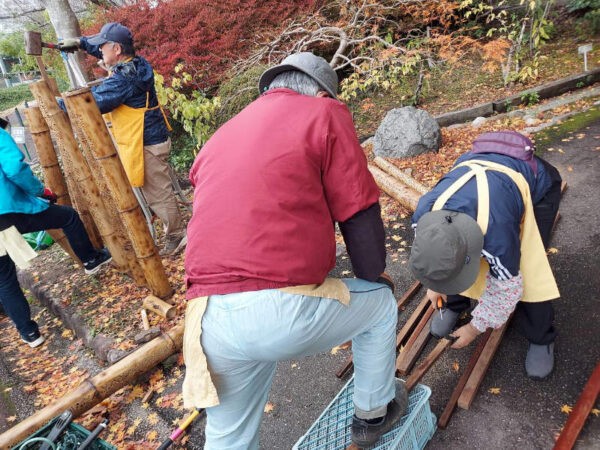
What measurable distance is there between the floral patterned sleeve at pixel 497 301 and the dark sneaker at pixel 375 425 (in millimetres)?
726

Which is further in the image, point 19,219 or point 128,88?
point 128,88

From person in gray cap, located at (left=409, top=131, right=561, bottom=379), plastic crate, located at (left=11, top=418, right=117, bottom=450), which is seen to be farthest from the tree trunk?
person in gray cap, located at (left=409, top=131, right=561, bottom=379)

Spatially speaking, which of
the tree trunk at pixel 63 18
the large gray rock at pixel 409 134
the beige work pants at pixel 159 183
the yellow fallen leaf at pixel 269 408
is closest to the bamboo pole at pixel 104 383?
the yellow fallen leaf at pixel 269 408

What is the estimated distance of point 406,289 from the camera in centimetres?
370

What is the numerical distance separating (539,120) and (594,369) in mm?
4629

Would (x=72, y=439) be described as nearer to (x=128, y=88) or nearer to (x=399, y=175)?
(x=128, y=88)

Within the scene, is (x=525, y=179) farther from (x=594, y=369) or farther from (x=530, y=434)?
(x=530, y=434)

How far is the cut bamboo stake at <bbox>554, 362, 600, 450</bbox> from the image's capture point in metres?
2.10

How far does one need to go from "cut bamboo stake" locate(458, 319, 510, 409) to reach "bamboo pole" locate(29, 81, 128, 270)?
369 centimetres

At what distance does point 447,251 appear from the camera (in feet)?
6.28

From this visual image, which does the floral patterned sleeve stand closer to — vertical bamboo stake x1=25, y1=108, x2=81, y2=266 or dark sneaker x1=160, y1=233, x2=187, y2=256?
dark sneaker x1=160, y1=233, x2=187, y2=256

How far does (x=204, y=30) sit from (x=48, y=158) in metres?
4.62

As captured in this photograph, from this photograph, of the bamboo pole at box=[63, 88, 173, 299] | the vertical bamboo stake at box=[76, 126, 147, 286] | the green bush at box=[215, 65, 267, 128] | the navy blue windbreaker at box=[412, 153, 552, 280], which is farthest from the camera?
the green bush at box=[215, 65, 267, 128]

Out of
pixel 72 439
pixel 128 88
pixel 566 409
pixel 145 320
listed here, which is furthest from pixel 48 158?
pixel 566 409
